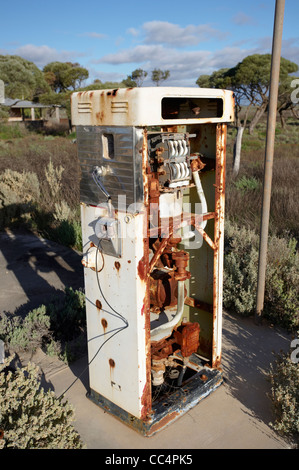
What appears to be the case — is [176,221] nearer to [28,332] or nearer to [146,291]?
[146,291]

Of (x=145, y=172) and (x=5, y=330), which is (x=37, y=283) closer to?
(x=5, y=330)

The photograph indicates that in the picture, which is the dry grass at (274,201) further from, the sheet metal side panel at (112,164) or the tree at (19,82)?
the tree at (19,82)

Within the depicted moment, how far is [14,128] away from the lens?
98.4 feet

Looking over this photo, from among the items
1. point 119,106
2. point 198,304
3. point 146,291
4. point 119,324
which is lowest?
point 198,304

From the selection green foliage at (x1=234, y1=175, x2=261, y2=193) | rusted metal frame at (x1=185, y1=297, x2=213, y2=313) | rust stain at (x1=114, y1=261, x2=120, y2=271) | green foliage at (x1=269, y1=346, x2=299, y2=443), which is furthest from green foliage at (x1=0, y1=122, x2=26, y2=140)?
green foliage at (x1=269, y1=346, x2=299, y2=443)

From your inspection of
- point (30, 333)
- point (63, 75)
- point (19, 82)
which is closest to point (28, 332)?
point (30, 333)

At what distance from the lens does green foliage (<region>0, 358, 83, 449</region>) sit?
2.50m

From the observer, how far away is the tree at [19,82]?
4038cm

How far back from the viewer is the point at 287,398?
2938 millimetres

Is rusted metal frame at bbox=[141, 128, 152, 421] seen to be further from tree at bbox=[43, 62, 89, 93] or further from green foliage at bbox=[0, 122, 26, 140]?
tree at bbox=[43, 62, 89, 93]

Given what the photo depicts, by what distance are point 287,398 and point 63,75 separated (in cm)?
5313
